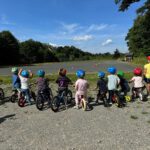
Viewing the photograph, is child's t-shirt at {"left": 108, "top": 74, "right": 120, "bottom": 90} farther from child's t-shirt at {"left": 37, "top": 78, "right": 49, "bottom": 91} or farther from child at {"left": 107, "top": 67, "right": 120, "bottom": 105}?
child's t-shirt at {"left": 37, "top": 78, "right": 49, "bottom": 91}

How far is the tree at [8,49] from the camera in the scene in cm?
6756

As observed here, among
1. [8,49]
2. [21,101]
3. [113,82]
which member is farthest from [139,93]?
[8,49]

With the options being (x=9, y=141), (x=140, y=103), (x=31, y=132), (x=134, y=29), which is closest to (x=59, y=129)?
(x=31, y=132)

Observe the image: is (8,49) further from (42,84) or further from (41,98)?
(41,98)

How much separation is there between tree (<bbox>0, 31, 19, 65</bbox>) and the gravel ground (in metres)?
61.3

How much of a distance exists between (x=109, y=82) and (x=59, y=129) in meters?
3.35

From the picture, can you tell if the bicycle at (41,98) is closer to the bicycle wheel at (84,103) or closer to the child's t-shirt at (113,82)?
the bicycle wheel at (84,103)

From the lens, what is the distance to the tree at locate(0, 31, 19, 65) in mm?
67562

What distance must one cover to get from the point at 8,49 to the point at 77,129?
66.8m

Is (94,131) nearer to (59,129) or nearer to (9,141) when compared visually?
(59,129)

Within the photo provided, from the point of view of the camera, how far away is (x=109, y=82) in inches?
357

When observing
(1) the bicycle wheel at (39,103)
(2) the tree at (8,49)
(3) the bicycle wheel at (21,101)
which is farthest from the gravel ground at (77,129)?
(2) the tree at (8,49)

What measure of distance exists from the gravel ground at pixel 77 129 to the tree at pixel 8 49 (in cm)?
6130

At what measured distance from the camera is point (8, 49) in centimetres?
7000
